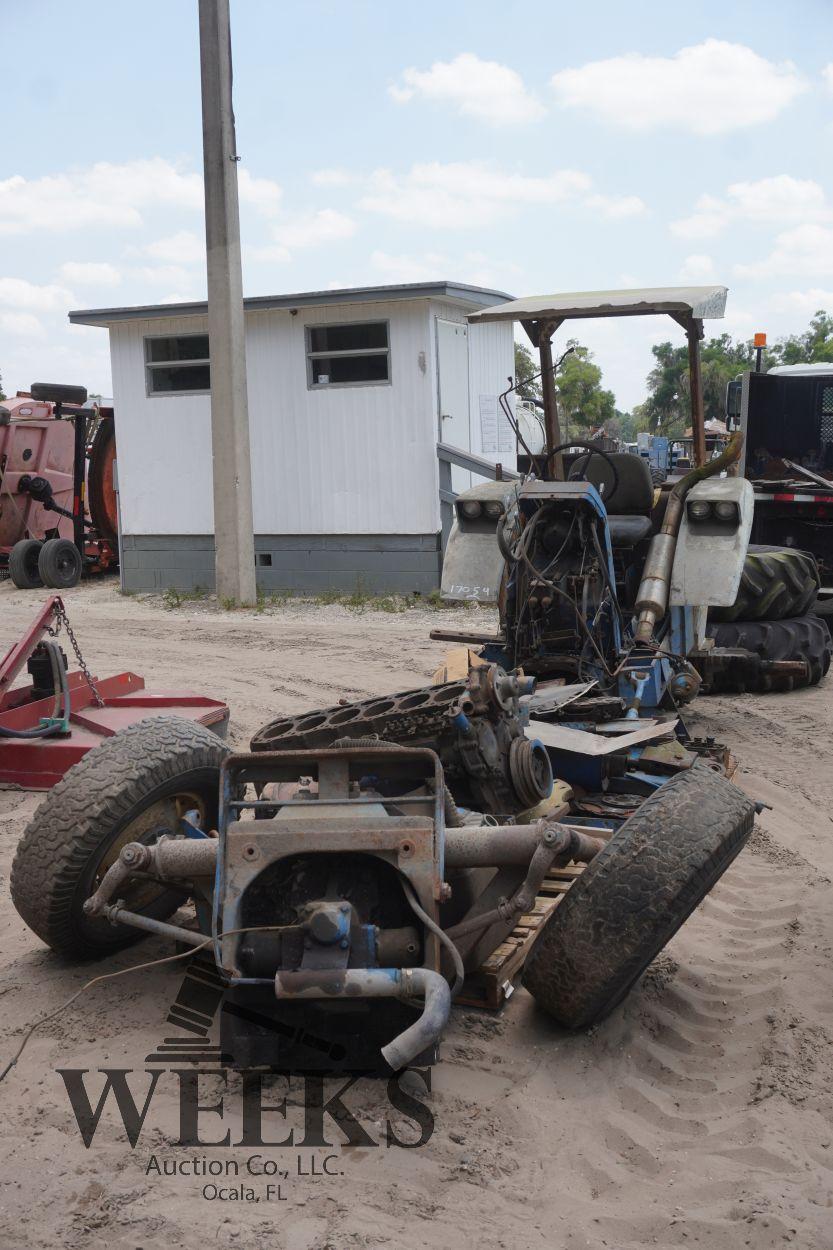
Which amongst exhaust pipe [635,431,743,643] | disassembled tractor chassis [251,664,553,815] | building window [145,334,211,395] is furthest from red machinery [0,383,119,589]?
disassembled tractor chassis [251,664,553,815]

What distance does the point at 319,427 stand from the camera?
13.9 metres

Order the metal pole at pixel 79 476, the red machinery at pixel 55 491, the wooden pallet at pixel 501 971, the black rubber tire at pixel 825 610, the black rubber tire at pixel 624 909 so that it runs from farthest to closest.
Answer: the metal pole at pixel 79 476, the red machinery at pixel 55 491, the black rubber tire at pixel 825 610, the wooden pallet at pixel 501 971, the black rubber tire at pixel 624 909

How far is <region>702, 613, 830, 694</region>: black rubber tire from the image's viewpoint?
26.1 feet

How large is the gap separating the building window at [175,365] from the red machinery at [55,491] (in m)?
1.47

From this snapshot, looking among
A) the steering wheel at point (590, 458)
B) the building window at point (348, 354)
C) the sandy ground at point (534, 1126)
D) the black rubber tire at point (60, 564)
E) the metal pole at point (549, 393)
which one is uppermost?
the building window at point (348, 354)

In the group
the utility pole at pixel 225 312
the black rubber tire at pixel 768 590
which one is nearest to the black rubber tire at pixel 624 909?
the black rubber tire at pixel 768 590

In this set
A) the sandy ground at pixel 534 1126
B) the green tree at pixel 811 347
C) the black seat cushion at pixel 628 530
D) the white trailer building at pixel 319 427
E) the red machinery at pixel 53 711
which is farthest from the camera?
the green tree at pixel 811 347

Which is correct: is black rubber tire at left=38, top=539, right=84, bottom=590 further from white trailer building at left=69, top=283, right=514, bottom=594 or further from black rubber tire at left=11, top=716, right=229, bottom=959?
black rubber tire at left=11, top=716, right=229, bottom=959

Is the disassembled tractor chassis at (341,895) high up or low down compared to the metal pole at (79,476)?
down

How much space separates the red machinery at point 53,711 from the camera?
570 centimetres

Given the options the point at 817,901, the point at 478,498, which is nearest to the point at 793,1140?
the point at 817,901

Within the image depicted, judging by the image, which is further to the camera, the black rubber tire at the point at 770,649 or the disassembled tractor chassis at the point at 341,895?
the black rubber tire at the point at 770,649

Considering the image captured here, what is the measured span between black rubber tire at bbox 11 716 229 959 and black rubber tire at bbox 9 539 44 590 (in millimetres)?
11370

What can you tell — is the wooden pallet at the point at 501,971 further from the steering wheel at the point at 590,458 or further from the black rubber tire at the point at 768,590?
the black rubber tire at the point at 768,590
